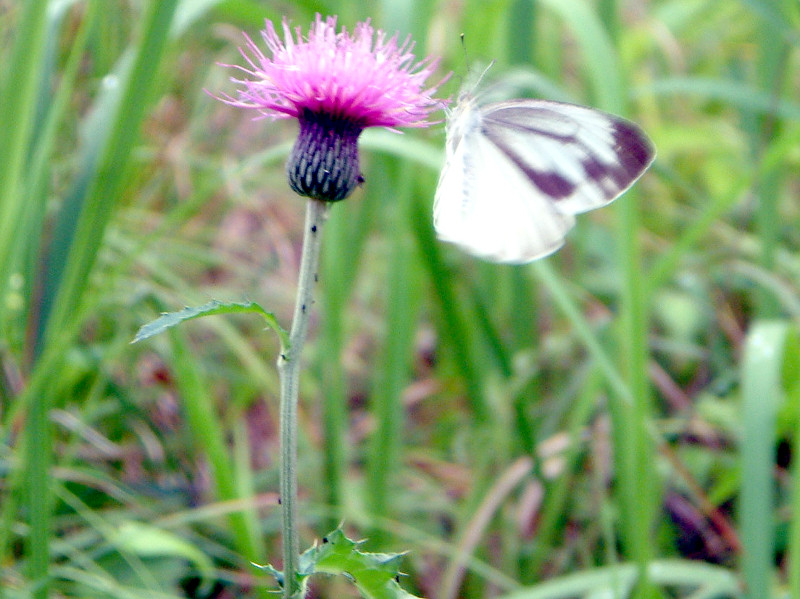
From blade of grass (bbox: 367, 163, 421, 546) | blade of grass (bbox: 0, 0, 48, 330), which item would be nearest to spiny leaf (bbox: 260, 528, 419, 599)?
blade of grass (bbox: 0, 0, 48, 330)

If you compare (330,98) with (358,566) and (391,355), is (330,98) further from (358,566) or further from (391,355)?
(391,355)

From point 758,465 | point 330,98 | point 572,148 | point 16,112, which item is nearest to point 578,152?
point 572,148

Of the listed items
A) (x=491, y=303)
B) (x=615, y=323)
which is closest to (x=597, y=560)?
(x=615, y=323)

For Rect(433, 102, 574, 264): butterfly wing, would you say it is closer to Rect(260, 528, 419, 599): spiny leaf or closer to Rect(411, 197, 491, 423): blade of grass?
Rect(260, 528, 419, 599): spiny leaf

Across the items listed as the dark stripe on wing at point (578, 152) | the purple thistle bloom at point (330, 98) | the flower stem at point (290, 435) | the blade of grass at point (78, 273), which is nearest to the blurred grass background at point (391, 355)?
the blade of grass at point (78, 273)

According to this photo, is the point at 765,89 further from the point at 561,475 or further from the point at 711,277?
the point at 561,475
